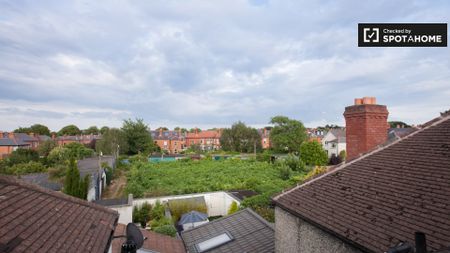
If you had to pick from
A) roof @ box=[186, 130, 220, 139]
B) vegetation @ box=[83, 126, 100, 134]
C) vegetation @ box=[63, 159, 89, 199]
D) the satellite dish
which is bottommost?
vegetation @ box=[63, 159, 89, 199]

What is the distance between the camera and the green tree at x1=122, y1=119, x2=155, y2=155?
6481cm

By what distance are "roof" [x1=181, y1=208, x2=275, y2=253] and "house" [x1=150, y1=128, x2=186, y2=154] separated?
76.0m

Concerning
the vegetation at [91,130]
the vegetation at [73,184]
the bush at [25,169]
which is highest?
the vegetation at [91,130]

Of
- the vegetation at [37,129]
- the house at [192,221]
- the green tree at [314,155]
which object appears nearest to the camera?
the house at [192,221]

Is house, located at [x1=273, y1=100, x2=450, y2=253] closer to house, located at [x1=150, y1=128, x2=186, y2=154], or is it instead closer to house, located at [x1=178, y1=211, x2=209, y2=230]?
house, located at [x1=178, y1=211, x2=209, y2=230]

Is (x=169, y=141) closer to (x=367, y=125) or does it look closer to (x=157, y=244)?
(x=157, y=244)

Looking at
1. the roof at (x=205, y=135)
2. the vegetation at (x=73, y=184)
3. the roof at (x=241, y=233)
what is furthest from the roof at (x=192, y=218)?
the roof at (x=205, y=135)

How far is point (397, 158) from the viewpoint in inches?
256

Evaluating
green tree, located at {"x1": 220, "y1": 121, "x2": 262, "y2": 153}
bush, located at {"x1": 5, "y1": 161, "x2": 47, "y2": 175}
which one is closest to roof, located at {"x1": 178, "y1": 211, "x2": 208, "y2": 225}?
bush, located at {"x1": 5, "y1": 161, "x2": 47, "y2": 175}

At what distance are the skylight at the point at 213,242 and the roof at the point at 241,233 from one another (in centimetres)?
14

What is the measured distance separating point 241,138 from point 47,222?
71547mm

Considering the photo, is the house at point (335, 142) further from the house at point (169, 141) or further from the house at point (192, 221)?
the house at point (169, 141)

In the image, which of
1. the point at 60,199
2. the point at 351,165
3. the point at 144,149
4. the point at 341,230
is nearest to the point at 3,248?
the point at 60,199

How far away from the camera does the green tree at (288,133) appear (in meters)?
66.0
